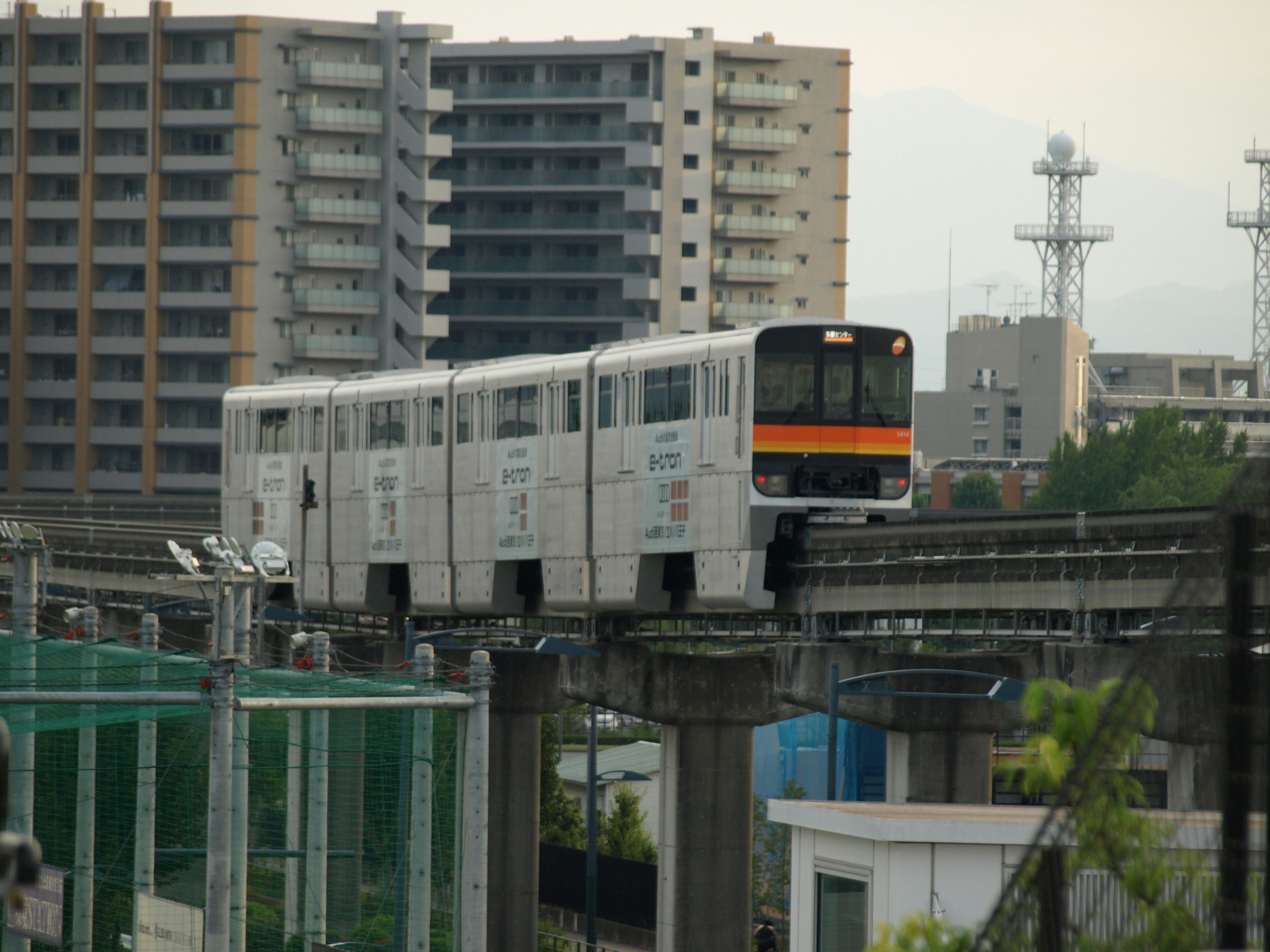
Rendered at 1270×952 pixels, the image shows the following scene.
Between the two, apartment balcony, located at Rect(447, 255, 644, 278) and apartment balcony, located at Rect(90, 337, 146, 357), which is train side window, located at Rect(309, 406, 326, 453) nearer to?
apartment balcony, located at Rect(90, 337, 146, 357)

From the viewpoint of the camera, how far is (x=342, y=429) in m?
40.6

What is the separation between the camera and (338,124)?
96.1m

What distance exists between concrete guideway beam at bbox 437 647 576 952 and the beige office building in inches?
4270

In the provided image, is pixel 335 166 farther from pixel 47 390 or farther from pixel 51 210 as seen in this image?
pixel 47 390

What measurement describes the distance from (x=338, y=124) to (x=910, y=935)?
92445mm

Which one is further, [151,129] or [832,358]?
[151,129]

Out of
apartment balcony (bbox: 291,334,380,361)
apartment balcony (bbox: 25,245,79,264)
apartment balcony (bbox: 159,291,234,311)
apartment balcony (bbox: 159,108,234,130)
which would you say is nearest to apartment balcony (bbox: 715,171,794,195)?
apartment balcony (bbox: 291,334,380,361)

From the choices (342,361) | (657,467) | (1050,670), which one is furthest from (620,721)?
(1050,670)

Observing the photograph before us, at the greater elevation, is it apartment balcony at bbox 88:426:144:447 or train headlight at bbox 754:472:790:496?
apartment balcony at bbox 88:426:144:447

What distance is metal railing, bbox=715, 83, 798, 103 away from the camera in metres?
106

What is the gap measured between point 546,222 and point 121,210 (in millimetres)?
23063

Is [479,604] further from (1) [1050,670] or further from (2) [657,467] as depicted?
(1) [1050,670]

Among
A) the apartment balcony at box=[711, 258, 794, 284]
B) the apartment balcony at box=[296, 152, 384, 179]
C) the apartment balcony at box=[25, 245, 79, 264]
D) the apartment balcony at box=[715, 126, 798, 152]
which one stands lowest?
the apartment balcony at box=[25, 245, 79, 264]

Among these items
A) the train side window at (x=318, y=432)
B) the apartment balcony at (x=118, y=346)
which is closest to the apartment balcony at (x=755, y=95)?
the apartment balcony at (x=118, y=346)
